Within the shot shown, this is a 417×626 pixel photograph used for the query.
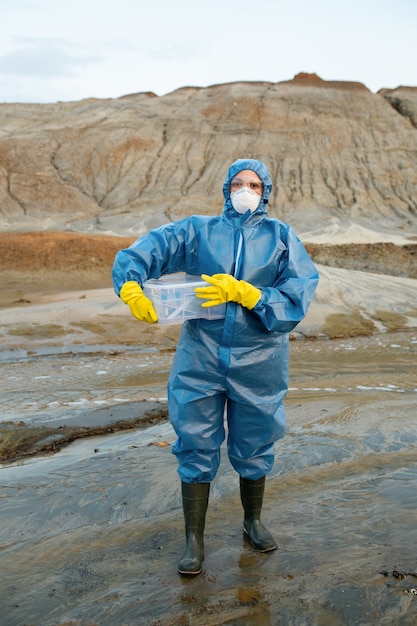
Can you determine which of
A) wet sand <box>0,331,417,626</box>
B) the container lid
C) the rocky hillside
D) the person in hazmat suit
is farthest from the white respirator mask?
the rocky hillside

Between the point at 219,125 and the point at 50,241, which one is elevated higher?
the point at 219,125

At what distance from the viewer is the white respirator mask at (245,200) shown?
325 cm

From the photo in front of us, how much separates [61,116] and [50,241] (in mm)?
26695

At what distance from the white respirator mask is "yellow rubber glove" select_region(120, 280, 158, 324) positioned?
61cm

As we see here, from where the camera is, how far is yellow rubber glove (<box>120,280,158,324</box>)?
3.02 meters

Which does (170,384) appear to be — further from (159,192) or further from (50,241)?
(159,192)

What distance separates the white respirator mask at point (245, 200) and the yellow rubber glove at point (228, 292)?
39 cm

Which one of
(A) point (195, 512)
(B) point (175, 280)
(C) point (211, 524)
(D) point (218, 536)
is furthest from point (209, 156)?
(A) point (195, 512)

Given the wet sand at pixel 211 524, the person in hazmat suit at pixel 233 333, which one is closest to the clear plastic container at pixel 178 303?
the person in hazmat suit at pixel 233 333

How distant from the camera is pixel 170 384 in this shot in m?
3.21

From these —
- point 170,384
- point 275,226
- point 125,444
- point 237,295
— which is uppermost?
point 275,226

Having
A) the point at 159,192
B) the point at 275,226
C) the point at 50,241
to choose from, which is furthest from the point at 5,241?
the point at 275,226

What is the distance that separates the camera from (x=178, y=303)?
307 centimetres

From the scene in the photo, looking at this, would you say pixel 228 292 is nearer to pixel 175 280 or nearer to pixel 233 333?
pixel 233 333
